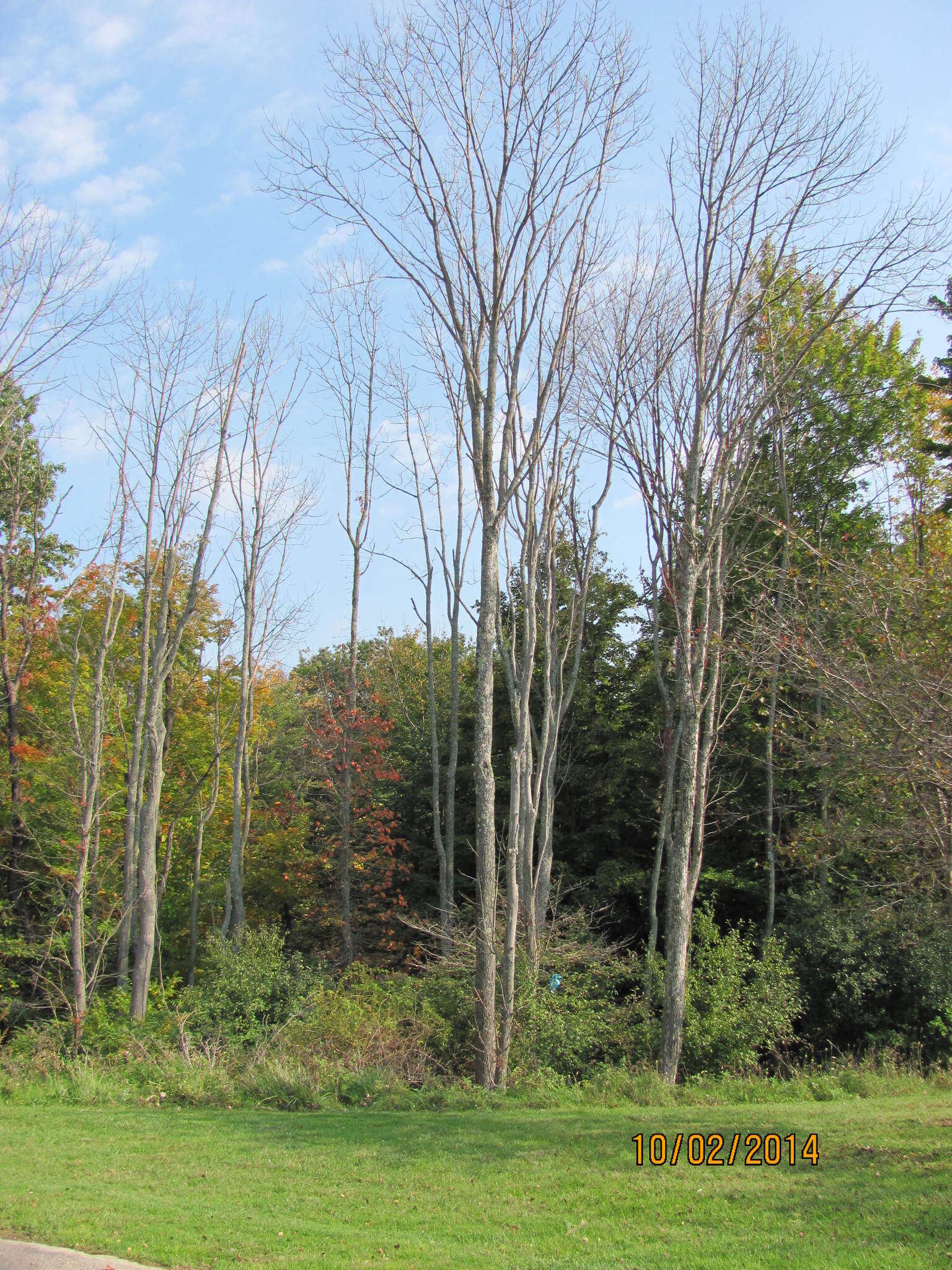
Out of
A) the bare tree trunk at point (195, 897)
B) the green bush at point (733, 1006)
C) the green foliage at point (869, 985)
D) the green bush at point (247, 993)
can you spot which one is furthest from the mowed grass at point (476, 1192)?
the bare tree trunk at point (195, 897)

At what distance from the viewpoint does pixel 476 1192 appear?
247 inches

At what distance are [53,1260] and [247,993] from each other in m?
10.6

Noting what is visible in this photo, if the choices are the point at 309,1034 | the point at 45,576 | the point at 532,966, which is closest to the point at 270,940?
the point at 309,1034

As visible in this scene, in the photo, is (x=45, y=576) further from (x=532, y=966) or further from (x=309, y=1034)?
(x=532, y=966)

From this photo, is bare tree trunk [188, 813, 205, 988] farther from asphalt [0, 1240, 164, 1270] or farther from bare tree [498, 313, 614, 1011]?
asphalt [0, 1240, 164, 1270]

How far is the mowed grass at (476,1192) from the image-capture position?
16.1ft

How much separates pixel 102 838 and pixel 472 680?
11068mm

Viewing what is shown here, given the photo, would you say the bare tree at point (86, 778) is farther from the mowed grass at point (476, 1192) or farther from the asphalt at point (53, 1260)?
the asphalt at point (53, 1260)

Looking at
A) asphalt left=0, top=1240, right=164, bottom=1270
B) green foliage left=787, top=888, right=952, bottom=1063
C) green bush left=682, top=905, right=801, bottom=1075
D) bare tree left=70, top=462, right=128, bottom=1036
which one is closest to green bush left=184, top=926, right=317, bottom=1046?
bare tree left=70, top=462, right=128, bottom=1036

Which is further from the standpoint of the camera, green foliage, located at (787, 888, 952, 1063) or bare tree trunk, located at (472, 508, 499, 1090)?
green foliage, located at (787, 888, 952, 1063)

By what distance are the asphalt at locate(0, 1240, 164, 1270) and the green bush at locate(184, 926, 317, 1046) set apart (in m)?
9.27

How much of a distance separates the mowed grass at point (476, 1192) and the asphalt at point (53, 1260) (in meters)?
0.24

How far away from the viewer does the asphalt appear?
4.32 m

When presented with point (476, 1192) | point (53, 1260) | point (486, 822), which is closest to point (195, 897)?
point (486, 822)
